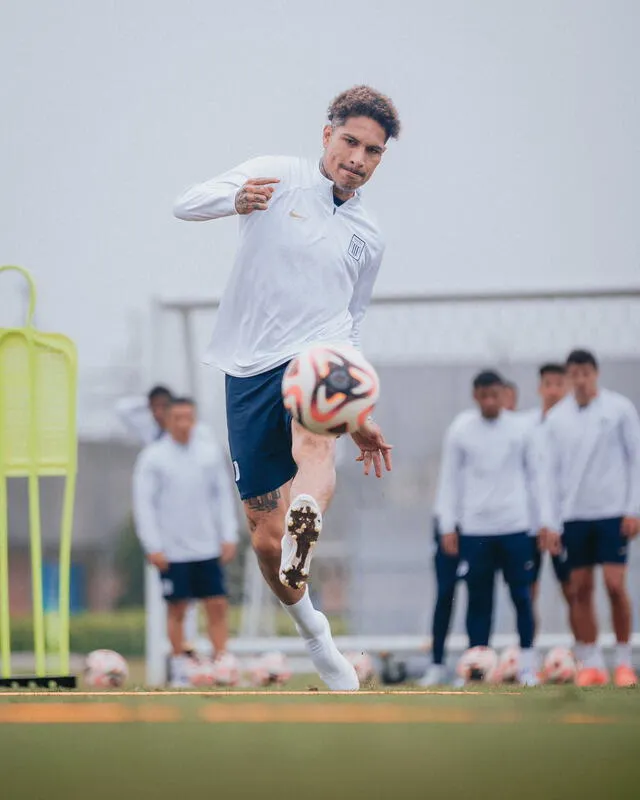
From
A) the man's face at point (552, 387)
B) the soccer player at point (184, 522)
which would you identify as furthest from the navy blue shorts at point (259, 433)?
the man's face at point (552, 387)

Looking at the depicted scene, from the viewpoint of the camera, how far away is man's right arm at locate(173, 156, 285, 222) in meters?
5.46

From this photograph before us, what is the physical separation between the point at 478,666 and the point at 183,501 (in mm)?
3136

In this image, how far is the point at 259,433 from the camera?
577cm

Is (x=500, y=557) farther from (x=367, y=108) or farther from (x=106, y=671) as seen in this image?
(x=367, y=108)

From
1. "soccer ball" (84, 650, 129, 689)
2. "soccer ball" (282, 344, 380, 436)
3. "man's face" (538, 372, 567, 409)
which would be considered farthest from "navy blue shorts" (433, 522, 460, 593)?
"soccer ball" (282, 344, 380, 436)

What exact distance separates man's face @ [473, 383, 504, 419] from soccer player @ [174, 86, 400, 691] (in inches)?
181

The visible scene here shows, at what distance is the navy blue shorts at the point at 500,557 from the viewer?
10.3 meters

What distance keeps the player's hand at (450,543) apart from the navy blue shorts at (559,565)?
2.07 ft

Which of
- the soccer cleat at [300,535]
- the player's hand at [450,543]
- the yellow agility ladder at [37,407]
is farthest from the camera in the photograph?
the player's hand at [450,543]

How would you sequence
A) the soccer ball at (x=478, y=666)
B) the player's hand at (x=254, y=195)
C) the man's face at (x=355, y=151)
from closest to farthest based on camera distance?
the player's hand at (x=254, y=195)
the man's face at (x=355, y=151)
the soccer ball at (x=478, y=666)

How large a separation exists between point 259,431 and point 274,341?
36 cm

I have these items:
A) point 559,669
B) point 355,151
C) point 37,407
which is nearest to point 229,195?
point 355,151

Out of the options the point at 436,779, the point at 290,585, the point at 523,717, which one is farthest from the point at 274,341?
the point at 436,779

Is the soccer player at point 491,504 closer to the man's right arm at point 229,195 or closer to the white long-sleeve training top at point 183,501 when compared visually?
the white long-sleeve training top at point 183,501
